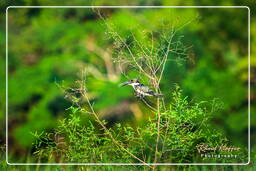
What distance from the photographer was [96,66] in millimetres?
4566

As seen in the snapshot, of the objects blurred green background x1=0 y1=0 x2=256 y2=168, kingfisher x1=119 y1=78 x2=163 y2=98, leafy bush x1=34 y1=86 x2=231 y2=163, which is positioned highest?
blurred green background x1=0 y1=0 x2=256 y2=168

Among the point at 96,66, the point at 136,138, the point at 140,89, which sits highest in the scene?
the point at 96,66

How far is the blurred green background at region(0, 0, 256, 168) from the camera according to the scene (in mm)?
4141

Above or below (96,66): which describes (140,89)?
below

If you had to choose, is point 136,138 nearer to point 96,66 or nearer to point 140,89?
point 140,89

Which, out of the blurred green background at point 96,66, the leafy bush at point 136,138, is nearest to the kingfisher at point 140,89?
the leafy bush at point 136,138

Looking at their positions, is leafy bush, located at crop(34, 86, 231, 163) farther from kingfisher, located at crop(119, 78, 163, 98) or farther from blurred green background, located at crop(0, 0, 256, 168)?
blurred green background, located at crop(0, 0, 256, 168)

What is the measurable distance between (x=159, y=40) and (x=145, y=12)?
2.90 feet

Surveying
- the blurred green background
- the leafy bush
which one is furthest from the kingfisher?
the blurred green background

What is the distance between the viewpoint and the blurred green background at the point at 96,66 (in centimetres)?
414

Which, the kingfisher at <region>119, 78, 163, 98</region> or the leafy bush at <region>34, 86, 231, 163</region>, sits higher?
the kingfisher at <region>119, 78, 163, 98</region>

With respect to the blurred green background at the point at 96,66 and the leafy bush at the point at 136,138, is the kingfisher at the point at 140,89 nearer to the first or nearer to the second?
the leafy bush at the point at 136,138

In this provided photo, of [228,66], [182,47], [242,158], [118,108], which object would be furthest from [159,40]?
[228,66]

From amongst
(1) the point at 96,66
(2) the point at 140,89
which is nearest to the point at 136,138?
(2) the point at 140,89
